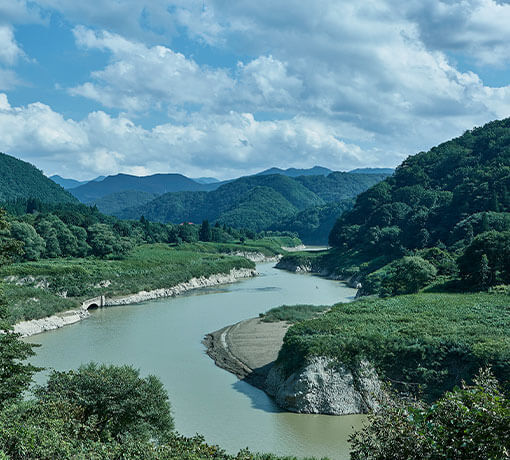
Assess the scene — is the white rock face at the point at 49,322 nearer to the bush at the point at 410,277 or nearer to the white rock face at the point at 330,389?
the white rock face at the point at 330,389

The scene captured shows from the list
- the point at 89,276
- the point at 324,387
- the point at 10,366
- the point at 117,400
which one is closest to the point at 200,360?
the point at 324,387

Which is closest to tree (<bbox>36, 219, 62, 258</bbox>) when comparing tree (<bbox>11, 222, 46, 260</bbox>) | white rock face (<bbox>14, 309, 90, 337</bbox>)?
tree (<bbox>11, 222, 46, 260</bbox>)

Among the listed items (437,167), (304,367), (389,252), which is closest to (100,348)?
(304,367)

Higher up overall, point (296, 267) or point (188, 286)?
point (296, 267)

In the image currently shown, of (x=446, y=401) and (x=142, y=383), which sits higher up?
(x=446, y=401)

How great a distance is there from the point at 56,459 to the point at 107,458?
105 cm

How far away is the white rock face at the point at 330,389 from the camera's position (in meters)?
23.9

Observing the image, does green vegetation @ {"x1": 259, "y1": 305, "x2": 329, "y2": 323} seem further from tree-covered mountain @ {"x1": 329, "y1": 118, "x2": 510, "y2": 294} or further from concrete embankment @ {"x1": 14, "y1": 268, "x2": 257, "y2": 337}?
concrete embankment @ {"x1": 14, "y1": 268, "x2": 257, "y2": 337}

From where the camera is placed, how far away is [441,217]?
84625 mm

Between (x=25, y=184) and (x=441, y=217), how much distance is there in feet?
470

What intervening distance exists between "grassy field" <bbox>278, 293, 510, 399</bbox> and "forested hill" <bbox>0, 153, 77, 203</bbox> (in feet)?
502

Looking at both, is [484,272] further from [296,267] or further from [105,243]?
[296,267]

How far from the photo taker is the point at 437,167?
111 m

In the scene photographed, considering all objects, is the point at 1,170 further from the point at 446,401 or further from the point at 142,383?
the point at 446,401
